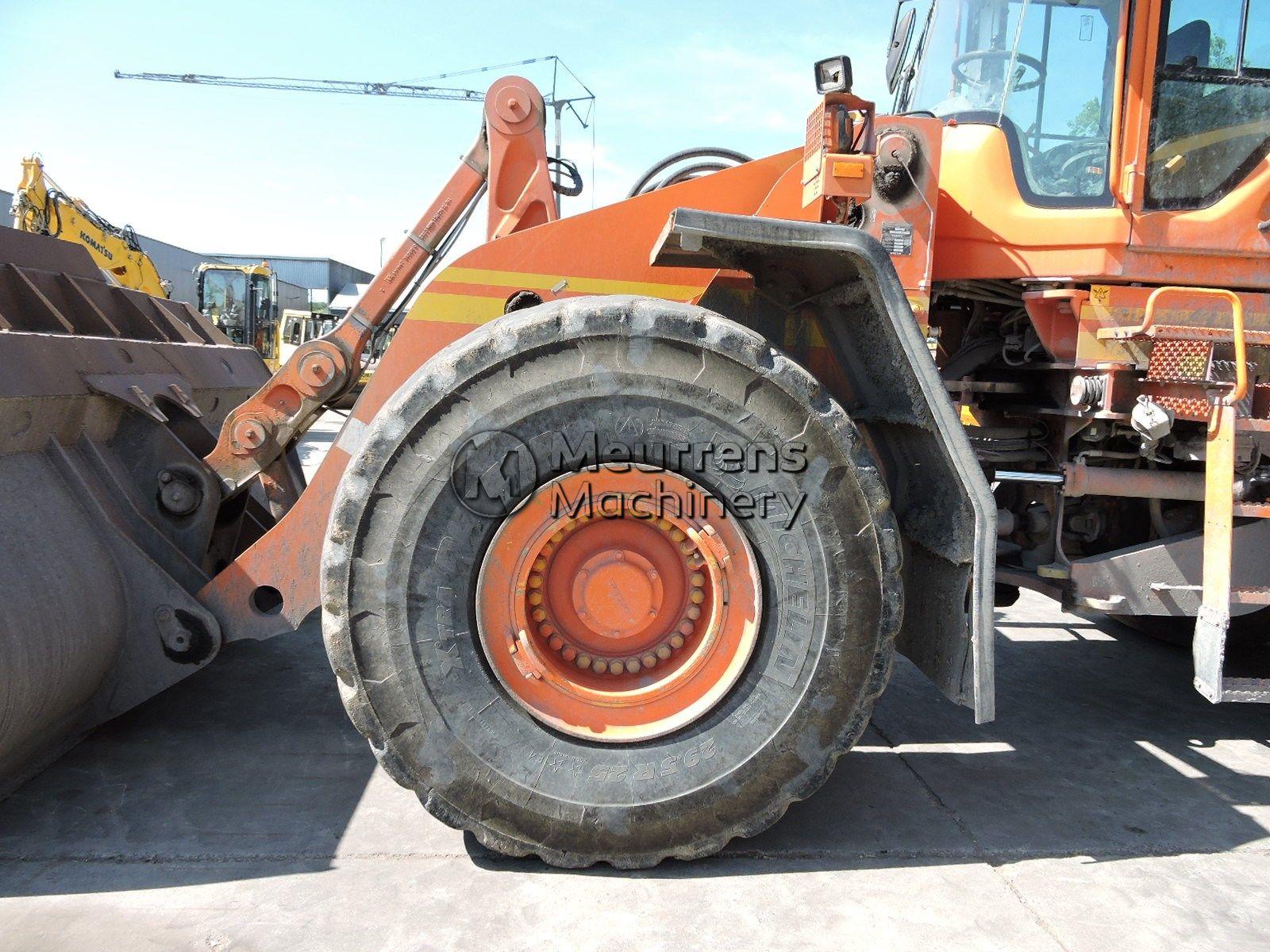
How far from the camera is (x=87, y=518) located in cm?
300

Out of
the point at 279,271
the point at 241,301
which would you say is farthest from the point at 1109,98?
the point at 279,271

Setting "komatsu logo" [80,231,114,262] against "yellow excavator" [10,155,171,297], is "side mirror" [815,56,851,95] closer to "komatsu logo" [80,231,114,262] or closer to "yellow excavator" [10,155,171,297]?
"yellow excavator" [10,155,171,297]

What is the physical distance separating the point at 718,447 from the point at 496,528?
0.68 metres

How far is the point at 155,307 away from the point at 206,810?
284cm

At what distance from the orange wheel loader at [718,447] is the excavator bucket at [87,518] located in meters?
0.01

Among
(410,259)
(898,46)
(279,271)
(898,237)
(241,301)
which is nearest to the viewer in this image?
(898,237)

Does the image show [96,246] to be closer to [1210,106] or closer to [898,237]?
[898,237]

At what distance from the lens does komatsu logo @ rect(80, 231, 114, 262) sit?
1211 centimetres

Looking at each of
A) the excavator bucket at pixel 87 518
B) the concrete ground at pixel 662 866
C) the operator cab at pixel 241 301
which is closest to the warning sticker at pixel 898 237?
the concrete ground at pixel 662 866

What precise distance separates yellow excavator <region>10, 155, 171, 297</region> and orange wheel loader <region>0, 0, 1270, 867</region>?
8.50 m

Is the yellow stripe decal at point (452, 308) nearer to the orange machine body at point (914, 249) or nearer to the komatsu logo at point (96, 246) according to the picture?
the orange machine body at point (914, 249)

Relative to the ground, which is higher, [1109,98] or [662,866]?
[1109,98]

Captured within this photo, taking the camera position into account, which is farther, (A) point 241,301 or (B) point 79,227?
(A) point 241,301

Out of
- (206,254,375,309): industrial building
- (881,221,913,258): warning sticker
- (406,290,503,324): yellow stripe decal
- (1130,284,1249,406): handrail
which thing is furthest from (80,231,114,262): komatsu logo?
(206,254,375,309): industrial building
